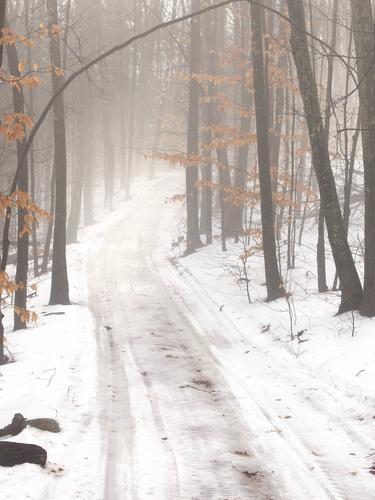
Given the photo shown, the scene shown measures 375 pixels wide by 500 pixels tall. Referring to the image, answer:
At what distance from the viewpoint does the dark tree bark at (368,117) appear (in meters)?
9.19

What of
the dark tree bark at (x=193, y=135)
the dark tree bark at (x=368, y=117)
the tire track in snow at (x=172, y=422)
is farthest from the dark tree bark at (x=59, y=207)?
the dark tree bark at (x=368, y=117)

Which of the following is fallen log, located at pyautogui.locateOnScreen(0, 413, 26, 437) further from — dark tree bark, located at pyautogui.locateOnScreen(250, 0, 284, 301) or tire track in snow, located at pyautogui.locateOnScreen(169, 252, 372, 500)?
dark tree bark, located at pyautogui.locateOnScreen(250, 0, 284, 301)

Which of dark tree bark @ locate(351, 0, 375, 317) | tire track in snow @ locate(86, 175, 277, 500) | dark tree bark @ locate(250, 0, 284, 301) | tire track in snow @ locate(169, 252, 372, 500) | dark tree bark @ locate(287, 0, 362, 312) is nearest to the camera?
tire track in snow @ locate(169, 252, 372, 500)

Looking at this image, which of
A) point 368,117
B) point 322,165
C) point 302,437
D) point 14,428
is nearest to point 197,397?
point 302,437

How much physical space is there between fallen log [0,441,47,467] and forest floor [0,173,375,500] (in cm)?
14

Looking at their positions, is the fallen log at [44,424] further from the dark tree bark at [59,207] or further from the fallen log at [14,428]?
the dark tree bark at [59,207]

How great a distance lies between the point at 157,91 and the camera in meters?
53.6

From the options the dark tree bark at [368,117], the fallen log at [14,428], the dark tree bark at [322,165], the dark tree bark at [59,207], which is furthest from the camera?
the dark tree bark at [59,207]

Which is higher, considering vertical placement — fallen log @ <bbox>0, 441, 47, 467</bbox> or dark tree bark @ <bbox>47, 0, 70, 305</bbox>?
dark tree bark @ <bbox>47, 0, 70, 305</bbox>

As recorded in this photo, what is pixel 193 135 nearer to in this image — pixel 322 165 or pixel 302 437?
pixel 322 165

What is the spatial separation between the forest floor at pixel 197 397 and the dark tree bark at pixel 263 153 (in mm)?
752

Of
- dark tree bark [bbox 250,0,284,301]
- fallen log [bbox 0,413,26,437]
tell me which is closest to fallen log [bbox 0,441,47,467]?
fallen log [bbox 0,413,26,437]

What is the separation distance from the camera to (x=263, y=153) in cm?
1310

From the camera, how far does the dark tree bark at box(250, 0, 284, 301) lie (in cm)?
1298
